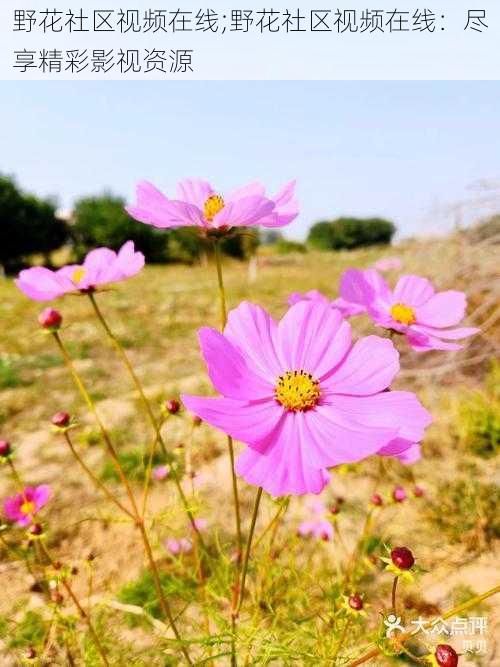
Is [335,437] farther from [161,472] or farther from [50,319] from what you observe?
[161,472]

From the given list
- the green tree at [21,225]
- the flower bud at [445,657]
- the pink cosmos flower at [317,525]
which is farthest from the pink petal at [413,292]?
the green tree at [21,225]

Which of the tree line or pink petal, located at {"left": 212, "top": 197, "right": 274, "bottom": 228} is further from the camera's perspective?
the tree line

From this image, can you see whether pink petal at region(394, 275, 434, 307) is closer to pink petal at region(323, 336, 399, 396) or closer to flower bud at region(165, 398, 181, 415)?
pink petal at region(323, 336, 399, 396)

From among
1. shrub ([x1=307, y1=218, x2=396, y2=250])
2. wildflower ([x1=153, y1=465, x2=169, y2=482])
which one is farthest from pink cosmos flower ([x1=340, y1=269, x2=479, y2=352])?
shrub ([x1=307, y1=218, x2=396, y2=250])

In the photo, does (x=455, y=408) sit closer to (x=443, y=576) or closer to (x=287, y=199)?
(x=443, y=576)

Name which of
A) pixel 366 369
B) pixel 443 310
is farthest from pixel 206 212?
pixel 443 310

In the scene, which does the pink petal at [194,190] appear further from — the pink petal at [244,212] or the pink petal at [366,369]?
the pink petal at [366,369]
